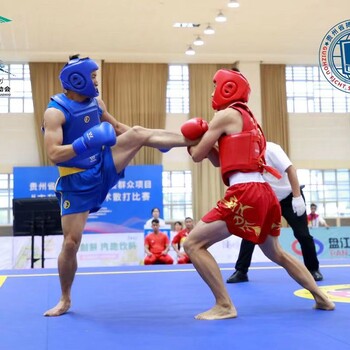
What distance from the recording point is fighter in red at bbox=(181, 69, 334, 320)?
282 cm

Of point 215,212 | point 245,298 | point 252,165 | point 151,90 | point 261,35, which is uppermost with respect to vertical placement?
point 261,35

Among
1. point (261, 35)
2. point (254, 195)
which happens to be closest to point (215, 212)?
point (254, 195)

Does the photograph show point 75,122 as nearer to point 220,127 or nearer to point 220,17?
point 220,127

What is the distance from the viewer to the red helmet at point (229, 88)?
3.00m

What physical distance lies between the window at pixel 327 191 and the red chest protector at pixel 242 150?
40.4 feet

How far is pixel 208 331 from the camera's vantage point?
249cm

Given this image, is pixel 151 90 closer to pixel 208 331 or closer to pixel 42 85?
pixel 42 85

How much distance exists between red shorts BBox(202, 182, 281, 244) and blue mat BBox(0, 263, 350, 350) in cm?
48

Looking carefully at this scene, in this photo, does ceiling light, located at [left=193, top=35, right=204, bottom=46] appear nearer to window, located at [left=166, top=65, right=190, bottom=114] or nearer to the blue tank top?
window, located at [left=166, top=65, right=190, bottom=114]

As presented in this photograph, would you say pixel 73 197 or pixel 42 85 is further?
pixel 42 85

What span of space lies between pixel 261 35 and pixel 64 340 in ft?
37.0

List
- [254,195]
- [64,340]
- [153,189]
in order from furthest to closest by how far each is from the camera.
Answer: [153,189], [254,195], [64,340]

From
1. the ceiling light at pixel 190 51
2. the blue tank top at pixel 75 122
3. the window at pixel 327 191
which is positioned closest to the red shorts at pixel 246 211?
the blue tank top at pixel 75 122

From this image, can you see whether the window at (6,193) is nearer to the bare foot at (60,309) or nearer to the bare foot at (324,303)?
the bare foot at (60,309)
